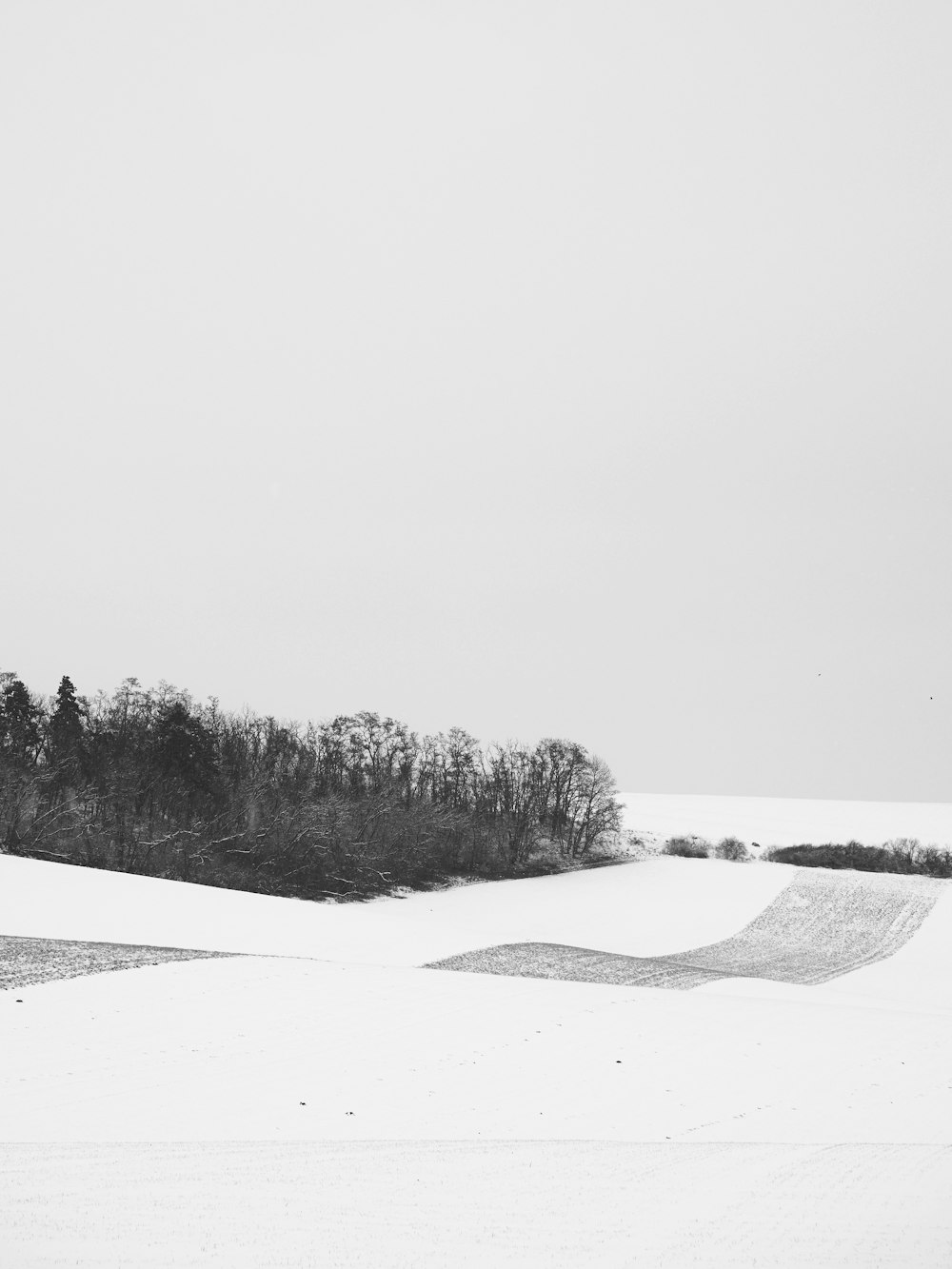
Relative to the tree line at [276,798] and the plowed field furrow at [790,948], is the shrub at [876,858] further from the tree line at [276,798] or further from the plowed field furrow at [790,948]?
the tree line at [276,798]

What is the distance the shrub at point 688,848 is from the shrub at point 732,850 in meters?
1.10

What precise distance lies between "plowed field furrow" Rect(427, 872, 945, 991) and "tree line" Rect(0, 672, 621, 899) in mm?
25250

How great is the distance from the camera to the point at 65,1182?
1088cm

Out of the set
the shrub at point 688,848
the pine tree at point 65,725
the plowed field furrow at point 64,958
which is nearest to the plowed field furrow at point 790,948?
the plowed field furrow at point 64,958

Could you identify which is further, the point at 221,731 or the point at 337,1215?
the point at 221,731

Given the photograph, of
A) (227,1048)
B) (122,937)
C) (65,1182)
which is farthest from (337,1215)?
(122,937)

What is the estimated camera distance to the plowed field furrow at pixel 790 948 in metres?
31.6

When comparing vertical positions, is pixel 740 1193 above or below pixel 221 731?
below

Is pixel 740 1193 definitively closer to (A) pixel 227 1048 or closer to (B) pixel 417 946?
(A) pixel 227 1048

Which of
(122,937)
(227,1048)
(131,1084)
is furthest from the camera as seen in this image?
(122,937)

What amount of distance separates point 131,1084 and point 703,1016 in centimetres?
1392

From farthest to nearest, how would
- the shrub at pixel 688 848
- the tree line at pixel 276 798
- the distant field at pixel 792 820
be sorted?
the distant field at pixel 792 820 → the shrub at pixel 688 848 → the tree line at pixel 276 798

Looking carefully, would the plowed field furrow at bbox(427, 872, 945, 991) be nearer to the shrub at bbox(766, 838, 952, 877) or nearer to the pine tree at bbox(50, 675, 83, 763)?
the shrub at bbox(766, 838, 952, 877)

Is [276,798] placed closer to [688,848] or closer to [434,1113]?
[688,848]
